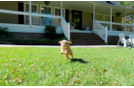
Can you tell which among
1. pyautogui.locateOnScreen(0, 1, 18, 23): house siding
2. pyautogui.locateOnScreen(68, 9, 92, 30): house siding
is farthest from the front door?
pyautogui.locateOnScreen(0, 1, 18, 23): house siding

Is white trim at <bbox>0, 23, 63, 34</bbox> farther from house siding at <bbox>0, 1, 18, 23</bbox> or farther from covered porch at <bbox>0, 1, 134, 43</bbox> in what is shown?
house siding at <bbox>0, 1, 18, 23</bbox>

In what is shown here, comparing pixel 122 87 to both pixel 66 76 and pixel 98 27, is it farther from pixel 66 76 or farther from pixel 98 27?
pixel 98 27

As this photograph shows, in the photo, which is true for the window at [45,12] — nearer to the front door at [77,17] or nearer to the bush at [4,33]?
the front door at [77,17]

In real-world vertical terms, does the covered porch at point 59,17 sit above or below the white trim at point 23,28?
above

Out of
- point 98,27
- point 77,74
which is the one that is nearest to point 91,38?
point 98,27

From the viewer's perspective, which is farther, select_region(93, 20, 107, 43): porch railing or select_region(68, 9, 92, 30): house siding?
select_region(68, 9, 92, 30): house siding

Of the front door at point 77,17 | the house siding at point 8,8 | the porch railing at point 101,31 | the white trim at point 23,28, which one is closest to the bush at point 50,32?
the white trim at point 23,28

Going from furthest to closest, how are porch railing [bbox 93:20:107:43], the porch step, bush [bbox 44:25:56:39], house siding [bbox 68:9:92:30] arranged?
house siding [bbox 68:9:92:30]
porch railing [bbox 93:20:107:43]
the porch step
bush [bbox 44:25:56:39]

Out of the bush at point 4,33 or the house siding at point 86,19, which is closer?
the bush at point 4,33

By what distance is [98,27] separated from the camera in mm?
11664

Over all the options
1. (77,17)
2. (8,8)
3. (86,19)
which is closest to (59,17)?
(77,17)

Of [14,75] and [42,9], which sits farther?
[42,9]

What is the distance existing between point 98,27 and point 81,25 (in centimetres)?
356

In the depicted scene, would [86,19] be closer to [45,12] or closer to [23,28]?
[45,12]
